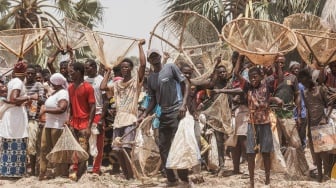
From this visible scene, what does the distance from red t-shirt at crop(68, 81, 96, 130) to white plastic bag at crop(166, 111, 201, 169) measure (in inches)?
63.2

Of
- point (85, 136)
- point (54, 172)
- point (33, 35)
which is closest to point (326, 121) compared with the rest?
point (85, 136)

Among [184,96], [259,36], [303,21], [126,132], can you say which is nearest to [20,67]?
[126,132]

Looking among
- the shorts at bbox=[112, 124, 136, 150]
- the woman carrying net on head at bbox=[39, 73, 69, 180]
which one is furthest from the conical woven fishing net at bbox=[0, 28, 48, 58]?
the shorts at bbox=[112, 124, 136, 150]

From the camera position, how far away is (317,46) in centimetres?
769

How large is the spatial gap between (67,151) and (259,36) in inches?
112

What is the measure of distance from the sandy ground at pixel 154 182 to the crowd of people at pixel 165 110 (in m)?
0.14

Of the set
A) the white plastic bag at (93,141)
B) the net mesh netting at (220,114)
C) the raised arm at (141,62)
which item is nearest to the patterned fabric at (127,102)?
the raised arm at (141,62)

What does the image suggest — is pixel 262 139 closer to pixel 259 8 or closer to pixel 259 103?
pixel 259 103

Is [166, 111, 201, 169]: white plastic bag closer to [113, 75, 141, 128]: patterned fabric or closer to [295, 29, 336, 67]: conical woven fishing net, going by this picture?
[113, 75, 141, 128]: patterned fabric

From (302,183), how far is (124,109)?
2412mm

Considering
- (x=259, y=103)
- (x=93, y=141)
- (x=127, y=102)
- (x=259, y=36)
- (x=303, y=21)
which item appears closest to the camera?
(x=259, y=103)

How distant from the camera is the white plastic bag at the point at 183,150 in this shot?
683 centimetres

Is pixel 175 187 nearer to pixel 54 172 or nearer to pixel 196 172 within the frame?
pixel 196 172

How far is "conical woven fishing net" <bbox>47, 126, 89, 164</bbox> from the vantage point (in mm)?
7805
